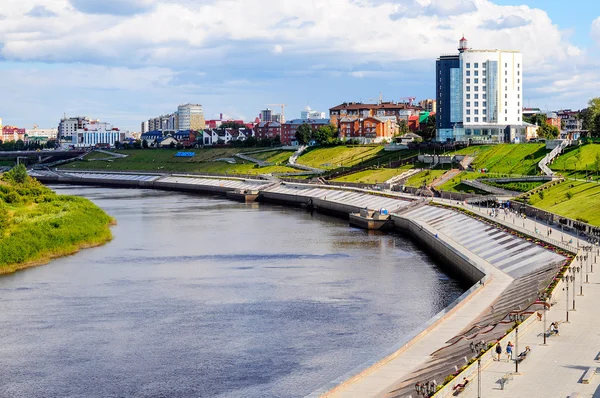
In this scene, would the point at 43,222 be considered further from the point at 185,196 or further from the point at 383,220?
the point at 185,196

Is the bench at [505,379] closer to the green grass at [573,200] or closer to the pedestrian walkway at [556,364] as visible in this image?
the pedestrian walkway at [556,364]

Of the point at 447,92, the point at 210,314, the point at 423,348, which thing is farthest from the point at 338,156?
the point at 423,348

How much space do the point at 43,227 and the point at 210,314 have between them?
3516cm

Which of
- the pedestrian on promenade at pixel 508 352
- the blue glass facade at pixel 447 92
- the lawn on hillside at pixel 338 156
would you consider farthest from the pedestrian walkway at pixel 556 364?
the lawn on hillside at pixel 338 156

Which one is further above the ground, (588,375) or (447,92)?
(447,92)

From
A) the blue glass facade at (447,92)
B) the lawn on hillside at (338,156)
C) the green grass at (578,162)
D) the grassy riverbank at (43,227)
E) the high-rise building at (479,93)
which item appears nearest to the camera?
the grassy riverbank at (43,227)

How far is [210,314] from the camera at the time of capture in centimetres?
5391

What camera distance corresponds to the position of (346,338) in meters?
47.4

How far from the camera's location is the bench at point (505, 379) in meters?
33.8

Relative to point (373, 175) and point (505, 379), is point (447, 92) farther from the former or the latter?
point (505, 379)

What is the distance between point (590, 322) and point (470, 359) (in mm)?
8828

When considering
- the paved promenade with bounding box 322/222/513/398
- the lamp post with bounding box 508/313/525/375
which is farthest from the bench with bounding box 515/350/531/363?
the paved promenade with bounding box 322/222/513/398

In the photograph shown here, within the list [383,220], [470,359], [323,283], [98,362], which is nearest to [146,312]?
[98,362]

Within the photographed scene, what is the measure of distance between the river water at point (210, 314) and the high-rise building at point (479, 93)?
75.1 metres
